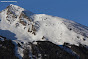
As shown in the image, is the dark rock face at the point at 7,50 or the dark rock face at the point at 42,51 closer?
the dark rock face at the point at 7,50

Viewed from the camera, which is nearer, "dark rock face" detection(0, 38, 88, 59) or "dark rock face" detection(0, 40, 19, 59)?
"dark rock face" detection(0, 40, 19, 59)

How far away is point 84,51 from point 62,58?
3676 centimetres

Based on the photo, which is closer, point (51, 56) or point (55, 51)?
point (51, 56)

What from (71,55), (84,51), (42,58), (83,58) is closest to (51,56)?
(42,58)

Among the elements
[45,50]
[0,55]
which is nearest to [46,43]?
[45,50]

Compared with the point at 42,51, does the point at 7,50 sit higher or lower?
higher

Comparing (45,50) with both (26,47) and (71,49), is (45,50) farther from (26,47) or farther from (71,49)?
(71,49)

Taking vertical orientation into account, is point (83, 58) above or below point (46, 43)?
below

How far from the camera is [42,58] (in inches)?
6309

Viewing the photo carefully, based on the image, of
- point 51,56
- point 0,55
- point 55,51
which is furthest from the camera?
point 55,51

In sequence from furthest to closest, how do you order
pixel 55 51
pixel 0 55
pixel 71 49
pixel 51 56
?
pixel 71 49 → pixel 55 51 → pixel 51 56 → pixel 0 55

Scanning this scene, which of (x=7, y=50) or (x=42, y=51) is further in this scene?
(x=42, y=51)

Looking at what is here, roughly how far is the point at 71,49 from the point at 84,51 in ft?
49.2

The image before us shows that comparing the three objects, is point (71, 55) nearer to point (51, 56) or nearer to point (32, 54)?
point (51, 56)
